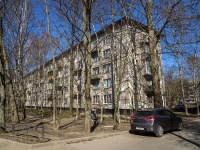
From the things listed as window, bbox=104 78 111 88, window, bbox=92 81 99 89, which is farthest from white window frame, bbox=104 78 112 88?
window, bbox=92 81 99 89

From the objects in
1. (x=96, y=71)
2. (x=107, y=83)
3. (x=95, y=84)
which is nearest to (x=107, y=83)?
(x=107, y=83)

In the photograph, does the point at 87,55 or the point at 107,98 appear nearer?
the point at 87,55

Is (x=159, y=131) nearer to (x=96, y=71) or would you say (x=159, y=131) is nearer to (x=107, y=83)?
(x=107, y=83)

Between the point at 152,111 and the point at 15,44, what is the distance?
16963mm

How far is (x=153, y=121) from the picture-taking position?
10289mm

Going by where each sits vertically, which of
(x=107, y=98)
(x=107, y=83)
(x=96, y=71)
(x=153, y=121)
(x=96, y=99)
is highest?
(x=96, y=71)

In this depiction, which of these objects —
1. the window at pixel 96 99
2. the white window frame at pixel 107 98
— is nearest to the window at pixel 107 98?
the white window frame at pixel 107 98

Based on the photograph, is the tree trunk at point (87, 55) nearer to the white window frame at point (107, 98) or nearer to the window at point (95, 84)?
the white window frame at point (107, 98)

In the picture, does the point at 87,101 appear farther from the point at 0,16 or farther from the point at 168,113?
the point at 0,16

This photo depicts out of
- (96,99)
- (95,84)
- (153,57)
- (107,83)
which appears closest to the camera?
(153,57)

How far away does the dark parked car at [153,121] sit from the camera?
33.9 ft

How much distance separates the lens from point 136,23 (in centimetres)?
1595

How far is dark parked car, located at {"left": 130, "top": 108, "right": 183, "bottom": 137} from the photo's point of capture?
1033 centimetres

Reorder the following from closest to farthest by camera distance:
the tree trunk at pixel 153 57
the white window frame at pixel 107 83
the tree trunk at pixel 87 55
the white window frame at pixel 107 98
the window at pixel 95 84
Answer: the tree trunk at pixel 87 55
the tree trunk at pixel 153 57
the white window frame at pixel 107 98
the white window frame at pixel 107 83
the window at pixel 95 84
